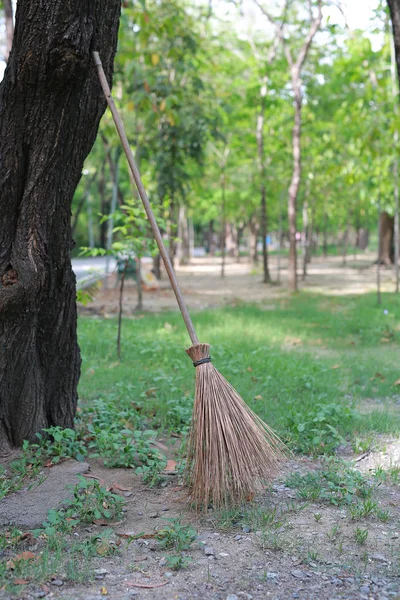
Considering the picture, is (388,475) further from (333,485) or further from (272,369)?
(272,369)

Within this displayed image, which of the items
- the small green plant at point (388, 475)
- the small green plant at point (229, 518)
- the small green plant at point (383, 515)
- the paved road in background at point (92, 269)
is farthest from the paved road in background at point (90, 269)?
the small green plant at point (383, 515)

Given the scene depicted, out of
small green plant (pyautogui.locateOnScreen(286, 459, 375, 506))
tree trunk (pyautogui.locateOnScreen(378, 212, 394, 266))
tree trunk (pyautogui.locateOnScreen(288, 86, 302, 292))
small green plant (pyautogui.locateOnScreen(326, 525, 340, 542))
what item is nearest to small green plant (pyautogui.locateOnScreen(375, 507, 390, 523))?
small green plant (pyautogui.locateOnScreen(286, 459, 375, 506))

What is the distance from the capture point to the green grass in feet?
15.6

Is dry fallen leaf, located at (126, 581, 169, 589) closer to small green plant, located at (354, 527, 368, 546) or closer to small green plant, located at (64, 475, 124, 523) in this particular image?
small green plant, located at (64, 475, 124, 523)

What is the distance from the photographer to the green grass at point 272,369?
4.74m

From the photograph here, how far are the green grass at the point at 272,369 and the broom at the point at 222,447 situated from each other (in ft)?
3.28

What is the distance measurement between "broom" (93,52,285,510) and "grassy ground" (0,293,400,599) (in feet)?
0.45

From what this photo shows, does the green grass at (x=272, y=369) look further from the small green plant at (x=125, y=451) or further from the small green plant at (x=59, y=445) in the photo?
the small green plant at (x=59, y=445)

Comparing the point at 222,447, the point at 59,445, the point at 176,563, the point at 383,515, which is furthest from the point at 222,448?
the point at 59,445

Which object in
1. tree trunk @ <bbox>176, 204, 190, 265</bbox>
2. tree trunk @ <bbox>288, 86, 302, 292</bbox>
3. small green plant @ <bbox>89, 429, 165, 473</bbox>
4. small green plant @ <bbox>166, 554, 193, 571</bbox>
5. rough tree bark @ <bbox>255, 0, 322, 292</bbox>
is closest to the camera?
small green plant @ <bbox>166, 554, 193, 571</bbox>

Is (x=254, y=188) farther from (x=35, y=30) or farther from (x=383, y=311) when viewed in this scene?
(x=35, y=30)

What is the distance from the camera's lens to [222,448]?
3.21 metres

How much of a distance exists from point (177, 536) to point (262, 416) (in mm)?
2025

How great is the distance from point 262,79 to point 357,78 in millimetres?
7227
